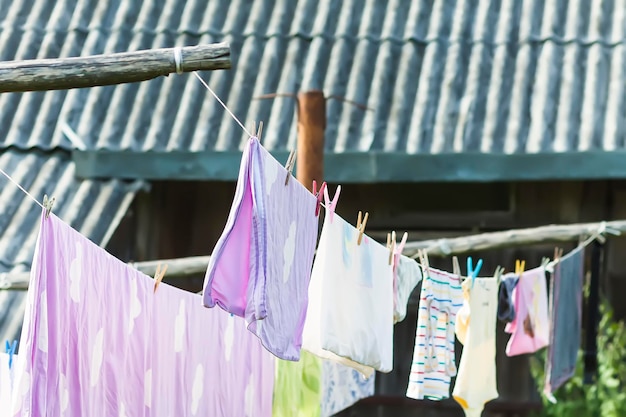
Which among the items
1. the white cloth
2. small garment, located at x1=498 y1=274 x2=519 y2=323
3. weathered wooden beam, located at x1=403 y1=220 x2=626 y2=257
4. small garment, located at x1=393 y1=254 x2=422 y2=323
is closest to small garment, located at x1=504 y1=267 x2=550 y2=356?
small garment, located at x1=498 y1=274 x2=519 y2=323

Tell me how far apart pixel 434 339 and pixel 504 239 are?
860 millimetres

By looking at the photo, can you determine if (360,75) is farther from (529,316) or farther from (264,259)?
(264,259)

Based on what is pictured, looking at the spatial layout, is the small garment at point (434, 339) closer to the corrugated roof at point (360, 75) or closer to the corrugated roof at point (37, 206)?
the corrugated roof at point (360, 75)

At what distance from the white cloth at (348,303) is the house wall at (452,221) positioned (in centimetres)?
256

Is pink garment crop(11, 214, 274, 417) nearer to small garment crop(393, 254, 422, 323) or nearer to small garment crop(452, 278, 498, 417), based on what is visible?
small garment crop(393, 254, 422, 323)

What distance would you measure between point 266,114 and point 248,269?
160 inches

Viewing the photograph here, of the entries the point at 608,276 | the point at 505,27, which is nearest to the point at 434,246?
the point at 608,276

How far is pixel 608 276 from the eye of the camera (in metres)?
8.09

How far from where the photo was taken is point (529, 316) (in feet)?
22.9

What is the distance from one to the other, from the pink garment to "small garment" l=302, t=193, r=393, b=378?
0.51 metres

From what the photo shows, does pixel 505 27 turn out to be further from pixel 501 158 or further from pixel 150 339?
pixel 150 339

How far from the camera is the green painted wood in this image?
24.9 feet

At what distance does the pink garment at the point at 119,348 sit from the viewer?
4199 millimetres

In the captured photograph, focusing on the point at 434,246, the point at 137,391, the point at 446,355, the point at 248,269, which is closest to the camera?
the point at 248,269
